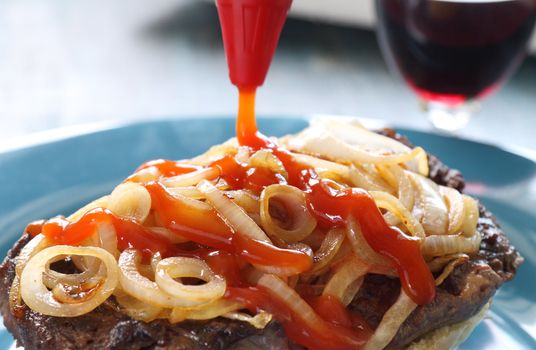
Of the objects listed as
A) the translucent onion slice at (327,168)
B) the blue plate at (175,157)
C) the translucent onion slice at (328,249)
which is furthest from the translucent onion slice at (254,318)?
the blue plate at (175,157)

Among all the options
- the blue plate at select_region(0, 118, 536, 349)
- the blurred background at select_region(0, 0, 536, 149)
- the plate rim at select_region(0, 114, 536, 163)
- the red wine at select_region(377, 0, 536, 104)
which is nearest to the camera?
the blue plate at select_region(0, 118, 536, 349)

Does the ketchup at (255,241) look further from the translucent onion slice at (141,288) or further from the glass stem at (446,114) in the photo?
the glass stem at (446,114)

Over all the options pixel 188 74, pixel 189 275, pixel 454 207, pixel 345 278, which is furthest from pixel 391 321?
pixel 188 74

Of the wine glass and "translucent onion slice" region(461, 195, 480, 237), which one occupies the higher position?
the wine glass

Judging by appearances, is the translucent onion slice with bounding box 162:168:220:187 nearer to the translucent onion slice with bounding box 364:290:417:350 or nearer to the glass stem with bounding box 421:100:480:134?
the translucent onion slice with bounding box 364:290:417:350

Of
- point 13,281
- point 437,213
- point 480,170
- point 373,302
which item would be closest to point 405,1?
point 480,170

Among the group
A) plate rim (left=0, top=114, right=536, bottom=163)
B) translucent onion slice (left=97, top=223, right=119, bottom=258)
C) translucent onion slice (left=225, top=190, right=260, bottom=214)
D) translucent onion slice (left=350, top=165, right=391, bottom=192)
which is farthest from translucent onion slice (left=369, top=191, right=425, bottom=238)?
plate rim (left=0, top=114, right=536, bottom=163)
